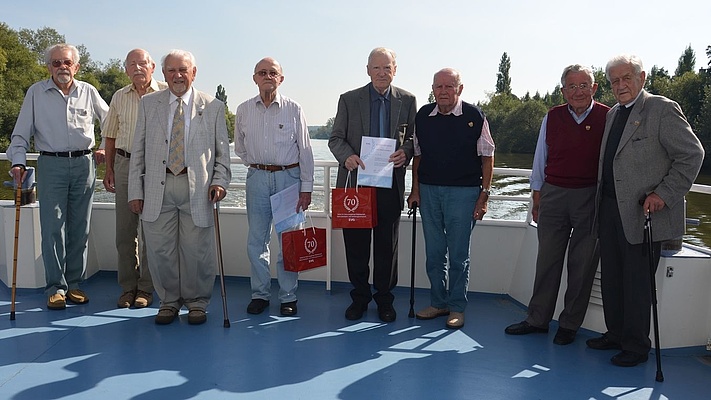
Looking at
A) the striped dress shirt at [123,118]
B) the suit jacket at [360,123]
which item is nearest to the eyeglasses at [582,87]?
the suit jacket at [360,123]

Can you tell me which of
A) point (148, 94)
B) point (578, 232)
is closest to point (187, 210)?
point (148, 94)

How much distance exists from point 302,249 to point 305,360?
0.88m

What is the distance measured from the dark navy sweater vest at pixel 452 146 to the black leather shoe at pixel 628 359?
3.91 feet

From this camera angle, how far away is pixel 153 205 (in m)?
3.41

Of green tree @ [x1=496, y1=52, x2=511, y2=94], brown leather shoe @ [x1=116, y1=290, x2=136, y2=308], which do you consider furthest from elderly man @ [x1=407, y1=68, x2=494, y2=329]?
green tree @ [x1=496, y1=52, x2=511, y2=94]

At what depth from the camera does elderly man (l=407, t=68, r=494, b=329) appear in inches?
133

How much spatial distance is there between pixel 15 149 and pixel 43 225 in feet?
1.66

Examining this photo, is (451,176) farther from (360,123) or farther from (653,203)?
(653,203)

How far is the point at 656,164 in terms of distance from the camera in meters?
2.88

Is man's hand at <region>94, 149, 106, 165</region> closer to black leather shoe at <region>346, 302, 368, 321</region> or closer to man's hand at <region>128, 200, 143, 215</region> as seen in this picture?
man's hand at <region>128, 200, 143, 215</region>

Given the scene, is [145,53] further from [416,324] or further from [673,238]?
[673,238]

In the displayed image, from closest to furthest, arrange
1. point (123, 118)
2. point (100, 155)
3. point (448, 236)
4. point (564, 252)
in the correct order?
point (564, 252) → point (448, 236) → point (123, 118) → point (100, 155)

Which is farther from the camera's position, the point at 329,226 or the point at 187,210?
the point at 329,226

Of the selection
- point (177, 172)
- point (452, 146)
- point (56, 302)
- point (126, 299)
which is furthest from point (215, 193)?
point (452, 146)
